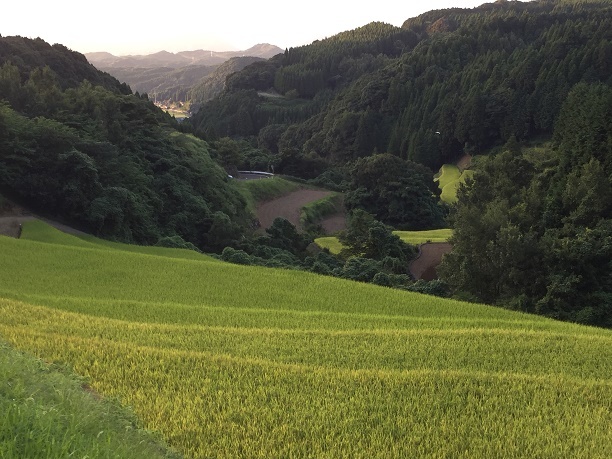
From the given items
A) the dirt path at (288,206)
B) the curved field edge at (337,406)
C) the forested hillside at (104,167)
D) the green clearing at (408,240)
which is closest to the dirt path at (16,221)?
the forested hillside at (104,167)

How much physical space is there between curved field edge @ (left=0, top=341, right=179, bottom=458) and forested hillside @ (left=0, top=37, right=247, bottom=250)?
2106 cm

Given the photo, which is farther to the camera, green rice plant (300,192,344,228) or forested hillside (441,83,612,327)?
green rice plant (300,192,344,228)

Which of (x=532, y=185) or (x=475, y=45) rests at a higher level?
(x=475, y=45)

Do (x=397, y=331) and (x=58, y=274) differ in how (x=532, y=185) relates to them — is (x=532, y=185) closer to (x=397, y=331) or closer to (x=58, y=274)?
(x=397, y=331)

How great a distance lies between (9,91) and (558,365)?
35434 mm

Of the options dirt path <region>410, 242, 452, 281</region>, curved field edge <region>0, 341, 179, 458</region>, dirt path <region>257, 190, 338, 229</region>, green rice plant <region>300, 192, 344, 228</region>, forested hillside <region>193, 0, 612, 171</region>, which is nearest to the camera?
curved field edge <region>0, 341, 179, 458</region>

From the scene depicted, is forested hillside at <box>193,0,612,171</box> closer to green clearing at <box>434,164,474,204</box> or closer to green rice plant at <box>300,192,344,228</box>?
green clearing at <box>434,164,474,204</box>

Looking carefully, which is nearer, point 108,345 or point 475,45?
point 108,345

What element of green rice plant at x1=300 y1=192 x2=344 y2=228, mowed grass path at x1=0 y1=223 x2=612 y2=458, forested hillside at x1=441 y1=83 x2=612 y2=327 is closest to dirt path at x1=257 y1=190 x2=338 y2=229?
green rice plant at x1=300 y1=192 x2=344 y2=228

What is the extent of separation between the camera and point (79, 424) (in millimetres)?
4434

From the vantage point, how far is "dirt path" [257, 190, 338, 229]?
4759 cm

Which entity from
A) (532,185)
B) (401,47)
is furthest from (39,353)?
(401,47)

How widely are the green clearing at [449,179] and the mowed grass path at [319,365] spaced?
53.8 meters

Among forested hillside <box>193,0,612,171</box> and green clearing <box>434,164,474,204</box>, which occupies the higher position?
forested hillside <box>193,0,612,171</box>
